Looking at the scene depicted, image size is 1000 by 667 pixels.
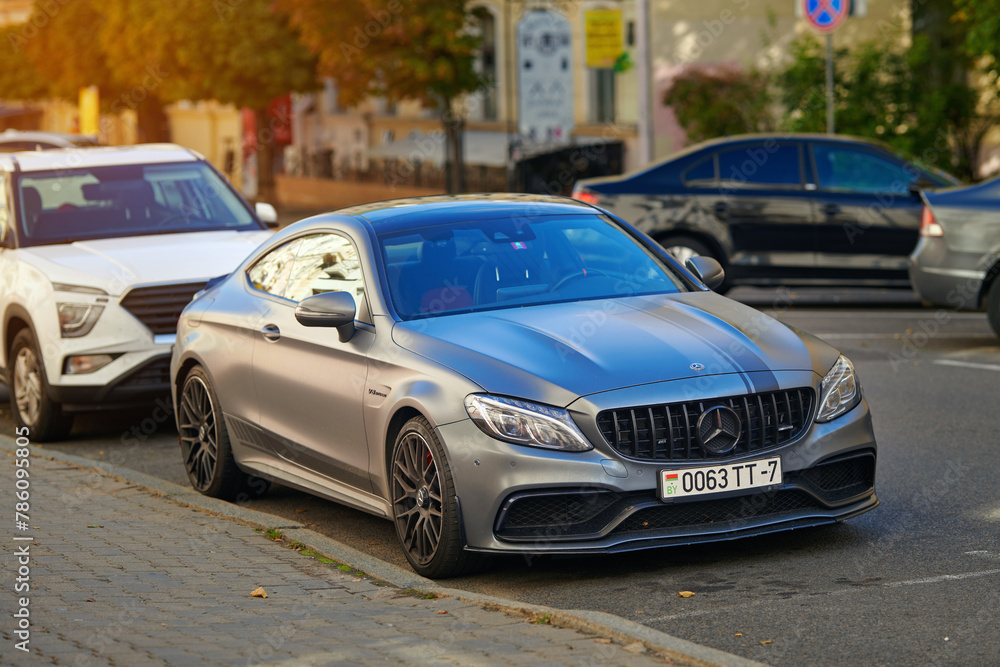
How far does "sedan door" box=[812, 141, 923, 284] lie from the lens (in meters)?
15.0

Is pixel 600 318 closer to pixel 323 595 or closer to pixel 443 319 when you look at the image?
pixel 443 319

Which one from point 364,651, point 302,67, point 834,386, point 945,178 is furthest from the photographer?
point 302,67

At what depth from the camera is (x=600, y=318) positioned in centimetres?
659

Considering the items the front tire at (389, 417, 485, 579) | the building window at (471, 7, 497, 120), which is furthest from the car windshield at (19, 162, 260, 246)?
the building window at (471, 7, 497, 120)

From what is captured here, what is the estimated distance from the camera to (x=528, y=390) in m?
5.92

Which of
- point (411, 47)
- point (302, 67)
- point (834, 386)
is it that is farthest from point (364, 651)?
point (302, 67)

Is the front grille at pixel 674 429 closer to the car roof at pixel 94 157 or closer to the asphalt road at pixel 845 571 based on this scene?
the asphalt road at pixel 845 571

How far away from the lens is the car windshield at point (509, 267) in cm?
688

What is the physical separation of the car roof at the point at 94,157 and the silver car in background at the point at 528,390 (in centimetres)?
416

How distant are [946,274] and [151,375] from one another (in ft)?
21.4

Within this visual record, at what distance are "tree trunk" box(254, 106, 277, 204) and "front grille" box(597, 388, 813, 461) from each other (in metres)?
32.9

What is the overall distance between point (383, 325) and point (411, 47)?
2214 cm

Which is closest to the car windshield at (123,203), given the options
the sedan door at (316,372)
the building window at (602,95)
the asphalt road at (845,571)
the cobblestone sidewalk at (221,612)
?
the asphalt road at (845,571)

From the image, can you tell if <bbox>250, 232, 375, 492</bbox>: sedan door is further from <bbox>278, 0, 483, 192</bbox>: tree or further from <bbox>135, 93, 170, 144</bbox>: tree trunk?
<bbox>135, 93, 170, 144</bbox>: tree trunk
